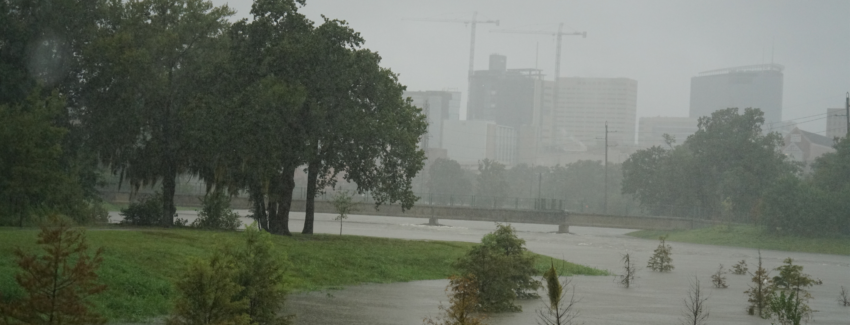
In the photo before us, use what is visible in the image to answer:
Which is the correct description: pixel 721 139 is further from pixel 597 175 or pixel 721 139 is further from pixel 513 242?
pixel 513 242

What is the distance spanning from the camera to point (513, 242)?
29.9 metres

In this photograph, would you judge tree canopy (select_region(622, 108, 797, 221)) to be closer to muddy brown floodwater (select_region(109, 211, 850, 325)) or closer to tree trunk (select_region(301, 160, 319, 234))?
muddy brown floodwater (select_region(109, 211, 850, 325))

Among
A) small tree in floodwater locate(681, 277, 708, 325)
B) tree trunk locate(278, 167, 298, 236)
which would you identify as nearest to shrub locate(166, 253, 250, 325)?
small tree in floodwater locate(681, 277, 708, 325)

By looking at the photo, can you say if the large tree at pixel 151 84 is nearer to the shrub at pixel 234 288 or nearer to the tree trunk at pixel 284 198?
the tree trunk at pixel 284 198

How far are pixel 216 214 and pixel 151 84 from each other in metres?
6.83

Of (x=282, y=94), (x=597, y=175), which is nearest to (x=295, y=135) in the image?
(x=282, y=94)

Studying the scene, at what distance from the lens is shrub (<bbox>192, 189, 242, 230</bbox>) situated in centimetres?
4541

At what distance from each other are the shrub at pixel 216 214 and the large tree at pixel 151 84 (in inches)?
62.0

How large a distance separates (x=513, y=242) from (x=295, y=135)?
50.0 ft

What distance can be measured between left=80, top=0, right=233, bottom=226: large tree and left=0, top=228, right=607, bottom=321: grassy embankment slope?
7.93 meters

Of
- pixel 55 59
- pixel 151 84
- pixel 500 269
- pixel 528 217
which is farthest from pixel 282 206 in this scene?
pixel 528 217

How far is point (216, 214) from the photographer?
1811 inches

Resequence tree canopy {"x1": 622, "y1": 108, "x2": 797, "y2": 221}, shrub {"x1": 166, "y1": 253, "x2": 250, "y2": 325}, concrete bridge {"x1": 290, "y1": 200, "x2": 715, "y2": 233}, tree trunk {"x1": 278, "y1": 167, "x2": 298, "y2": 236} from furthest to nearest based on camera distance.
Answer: tree canopy {"x1": 622, "y1": 108, "x2": 797, "y2": 221} → concrete bridge {"x1": 290, "y1": 200, "x2": 715, "y2": 233} → tree trunk {"x1": 278, "y1": 167, "x2": 298, "y2": 236} → shrub {"x1": 166, "y1": 253, "x2": 250, "y2": 325}

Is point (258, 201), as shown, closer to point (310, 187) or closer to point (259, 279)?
point (310, 187)
